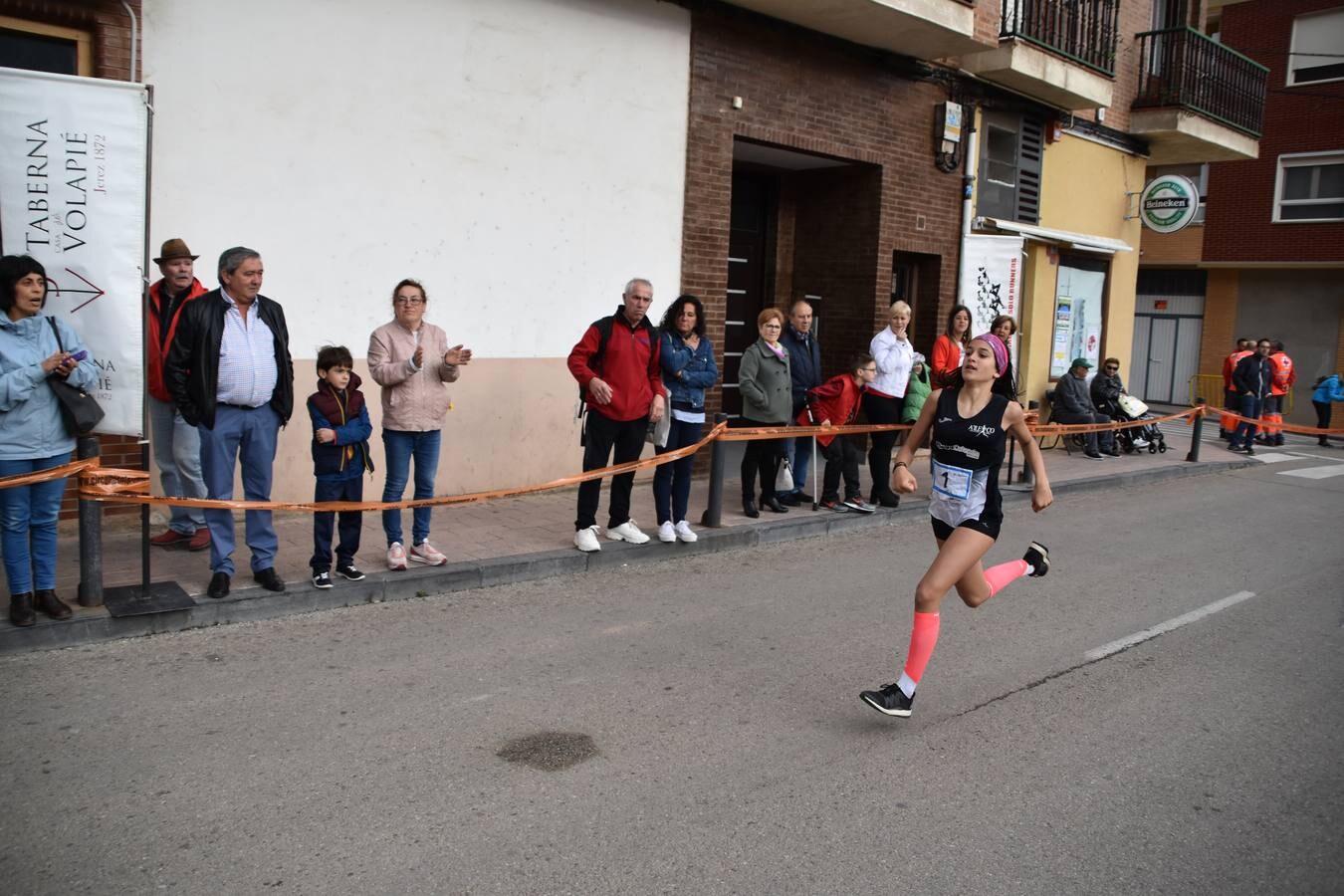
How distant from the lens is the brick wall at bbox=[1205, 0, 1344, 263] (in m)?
26.2

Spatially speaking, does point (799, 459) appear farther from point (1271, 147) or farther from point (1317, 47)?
point (1317, 47)

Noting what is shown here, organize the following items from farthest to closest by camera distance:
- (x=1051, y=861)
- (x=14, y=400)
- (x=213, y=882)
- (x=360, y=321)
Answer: (x=360, y=321) → (x=14, y=400) → (x=1051, y=861) → (x=213, y=882)

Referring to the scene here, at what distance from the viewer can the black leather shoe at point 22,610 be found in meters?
5.44

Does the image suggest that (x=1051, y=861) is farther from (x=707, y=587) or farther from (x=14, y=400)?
(x=14, y=400)

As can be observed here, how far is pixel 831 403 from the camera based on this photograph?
984cm

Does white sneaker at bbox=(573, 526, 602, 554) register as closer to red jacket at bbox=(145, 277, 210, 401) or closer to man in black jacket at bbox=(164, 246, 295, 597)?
man in black jacket at bbox=(164, 246, 295, 597)

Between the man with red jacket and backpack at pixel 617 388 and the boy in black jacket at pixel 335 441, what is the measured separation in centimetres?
178

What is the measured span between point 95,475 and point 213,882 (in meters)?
3.11

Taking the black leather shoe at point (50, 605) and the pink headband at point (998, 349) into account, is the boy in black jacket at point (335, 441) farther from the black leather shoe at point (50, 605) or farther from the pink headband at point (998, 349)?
the pink headband at point (998, 349)

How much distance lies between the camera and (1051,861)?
3.72m

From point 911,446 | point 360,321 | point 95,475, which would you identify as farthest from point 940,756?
point 360,321

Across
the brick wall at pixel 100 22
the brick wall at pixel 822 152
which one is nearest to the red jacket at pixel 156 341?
the brick wall at pixel 100 22

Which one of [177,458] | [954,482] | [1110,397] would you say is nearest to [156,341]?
[177,458]

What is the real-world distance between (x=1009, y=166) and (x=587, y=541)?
1041 cm
